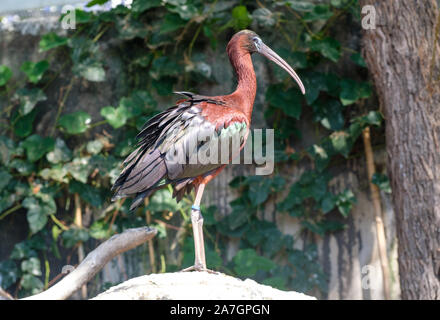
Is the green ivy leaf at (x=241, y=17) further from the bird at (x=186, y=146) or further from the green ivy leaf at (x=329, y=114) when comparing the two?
the bird at (x=186, y=146)

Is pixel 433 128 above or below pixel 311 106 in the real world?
below

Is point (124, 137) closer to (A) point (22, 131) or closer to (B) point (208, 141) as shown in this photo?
(A) point (22, 131)

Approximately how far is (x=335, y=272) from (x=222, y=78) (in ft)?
5.51

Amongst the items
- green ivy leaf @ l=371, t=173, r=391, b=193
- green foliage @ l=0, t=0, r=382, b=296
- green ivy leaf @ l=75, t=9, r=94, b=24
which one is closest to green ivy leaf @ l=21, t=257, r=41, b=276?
green foliage @ l=0, t=0, r=382, b=296

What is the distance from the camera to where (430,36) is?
140 inches

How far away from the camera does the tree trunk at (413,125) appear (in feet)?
11.4

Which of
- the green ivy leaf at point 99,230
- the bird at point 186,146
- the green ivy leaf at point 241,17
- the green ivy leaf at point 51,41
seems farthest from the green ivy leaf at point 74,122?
the bird at point 186,146

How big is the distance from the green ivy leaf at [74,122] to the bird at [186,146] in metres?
1.90

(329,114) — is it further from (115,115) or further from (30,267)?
(30,267)

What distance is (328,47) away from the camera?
4340 mm

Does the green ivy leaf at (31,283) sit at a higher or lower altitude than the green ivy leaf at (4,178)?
lower

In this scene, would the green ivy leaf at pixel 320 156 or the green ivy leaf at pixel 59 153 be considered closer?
the green ivy leaf at pixel 320 156
